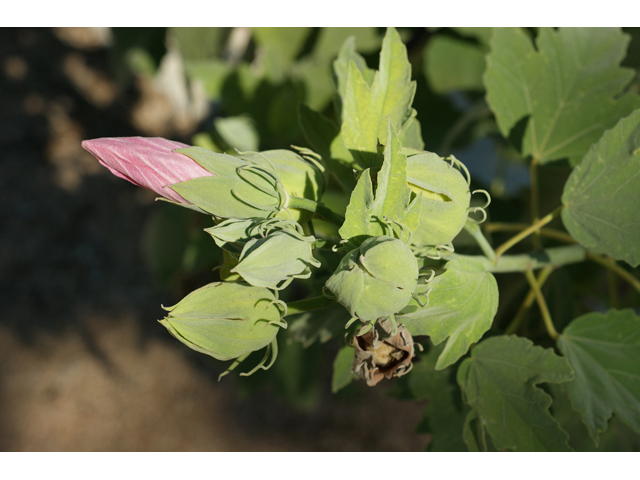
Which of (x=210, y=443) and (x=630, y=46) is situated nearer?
(x=630, y=46)

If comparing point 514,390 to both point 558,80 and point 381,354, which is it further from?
point 558,80

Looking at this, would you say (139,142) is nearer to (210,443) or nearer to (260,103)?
(260,103)

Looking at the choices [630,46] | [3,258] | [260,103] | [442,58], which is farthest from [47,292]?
[630,46]

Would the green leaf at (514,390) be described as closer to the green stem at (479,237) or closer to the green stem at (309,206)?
the green stem at (479,237)

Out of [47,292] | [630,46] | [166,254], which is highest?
[630,46]

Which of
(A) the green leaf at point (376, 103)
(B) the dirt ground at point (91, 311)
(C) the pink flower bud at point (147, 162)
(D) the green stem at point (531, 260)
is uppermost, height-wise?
(A) the green leaf at point (376, 103)

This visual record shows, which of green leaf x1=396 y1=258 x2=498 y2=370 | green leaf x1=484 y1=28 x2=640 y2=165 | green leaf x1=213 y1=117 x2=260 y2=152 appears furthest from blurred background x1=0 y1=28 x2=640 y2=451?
green leaf x1=396 y1=258 x2=498 y2=370

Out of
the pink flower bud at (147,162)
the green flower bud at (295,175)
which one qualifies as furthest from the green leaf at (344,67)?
the pink flower bud at (147,162)

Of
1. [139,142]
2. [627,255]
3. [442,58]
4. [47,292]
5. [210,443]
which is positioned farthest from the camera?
[47,292]
